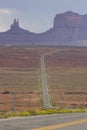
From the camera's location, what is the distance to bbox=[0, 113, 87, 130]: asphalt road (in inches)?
358

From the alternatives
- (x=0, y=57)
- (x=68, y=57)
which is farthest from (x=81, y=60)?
(x=0, y=57)

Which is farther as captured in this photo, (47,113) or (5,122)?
(47,113)

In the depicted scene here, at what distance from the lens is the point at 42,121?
10.1 metres

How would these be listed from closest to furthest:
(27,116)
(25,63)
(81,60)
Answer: (27,116) → (25,63) → (81,60)

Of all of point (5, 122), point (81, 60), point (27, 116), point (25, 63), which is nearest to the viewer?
point (5, 122)

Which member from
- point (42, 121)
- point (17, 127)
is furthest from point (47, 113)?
point (17, 127)

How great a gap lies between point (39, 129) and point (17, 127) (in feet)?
1.94

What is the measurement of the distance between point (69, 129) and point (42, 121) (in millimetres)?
1319

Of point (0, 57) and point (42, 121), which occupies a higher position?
point (0, 57)

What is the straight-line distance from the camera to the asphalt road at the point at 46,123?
29.8 ft

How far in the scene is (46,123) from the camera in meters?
9.77

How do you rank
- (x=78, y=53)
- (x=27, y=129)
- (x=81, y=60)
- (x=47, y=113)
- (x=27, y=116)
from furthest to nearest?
(x=78, y=53)
(x=81, y=60)
(x=47, y=113)
(x=27, y=116)
(x=27, y=129)

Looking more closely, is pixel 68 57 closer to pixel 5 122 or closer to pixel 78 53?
pixel 78 53

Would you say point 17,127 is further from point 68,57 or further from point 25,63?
point 68,57
